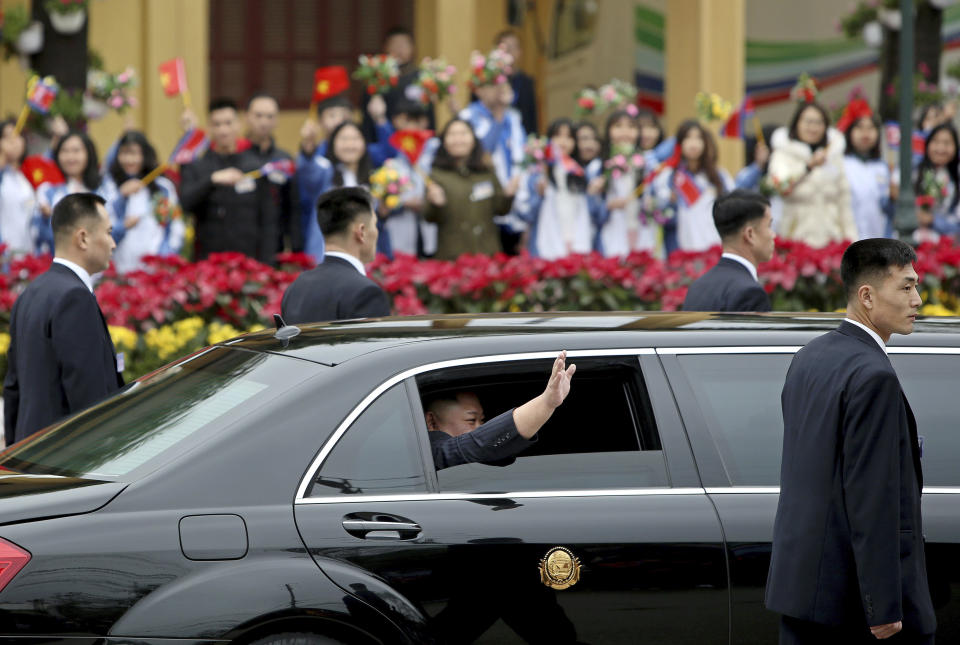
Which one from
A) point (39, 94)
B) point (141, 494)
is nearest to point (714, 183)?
point (39, 94)

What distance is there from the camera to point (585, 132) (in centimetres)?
1280

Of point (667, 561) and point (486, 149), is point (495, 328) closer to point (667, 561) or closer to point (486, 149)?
point (667, 561)

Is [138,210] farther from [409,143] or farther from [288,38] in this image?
[288,38]

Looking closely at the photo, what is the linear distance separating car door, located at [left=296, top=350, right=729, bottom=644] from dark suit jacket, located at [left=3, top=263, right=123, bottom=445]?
2112 mm

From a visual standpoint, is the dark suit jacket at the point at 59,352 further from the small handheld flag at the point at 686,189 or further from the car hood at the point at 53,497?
the small handheld flag at the point at 686,189

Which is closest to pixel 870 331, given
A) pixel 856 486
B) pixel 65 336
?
pixel 856 486

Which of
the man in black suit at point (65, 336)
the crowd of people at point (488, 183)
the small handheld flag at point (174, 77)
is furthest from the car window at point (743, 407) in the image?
the small handheld flag at point (174, 77)

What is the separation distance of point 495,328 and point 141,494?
1.21 m

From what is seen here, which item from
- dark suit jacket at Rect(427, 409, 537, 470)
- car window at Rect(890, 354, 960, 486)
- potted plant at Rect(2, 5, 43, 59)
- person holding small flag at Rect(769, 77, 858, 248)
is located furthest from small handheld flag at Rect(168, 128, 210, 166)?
car window at Rect(890, 354, 960, 486)

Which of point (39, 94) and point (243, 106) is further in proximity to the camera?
point (243, 106)

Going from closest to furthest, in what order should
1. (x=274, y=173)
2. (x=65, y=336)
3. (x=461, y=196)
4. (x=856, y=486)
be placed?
(x=856, y=486), (x=65, y=336), (x=461, y=196), (x=274, y=173)

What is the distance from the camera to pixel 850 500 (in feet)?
12.9

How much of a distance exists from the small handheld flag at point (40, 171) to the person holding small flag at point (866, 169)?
245 inches

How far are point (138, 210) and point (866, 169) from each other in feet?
19.1
